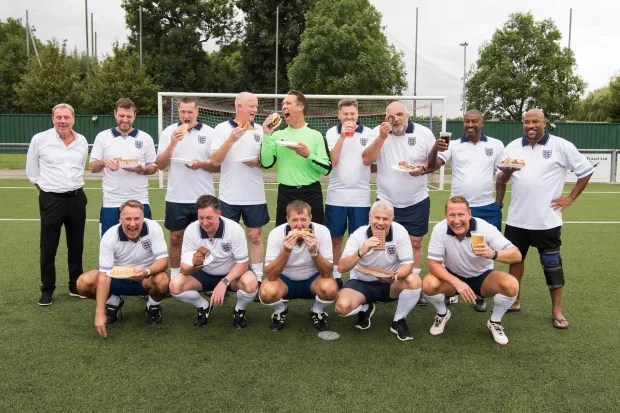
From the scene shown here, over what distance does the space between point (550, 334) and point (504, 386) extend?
50.0 inches

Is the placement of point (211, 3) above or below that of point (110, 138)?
above

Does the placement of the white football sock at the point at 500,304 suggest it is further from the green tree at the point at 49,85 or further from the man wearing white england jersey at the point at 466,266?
the green tree at the point at 49,85

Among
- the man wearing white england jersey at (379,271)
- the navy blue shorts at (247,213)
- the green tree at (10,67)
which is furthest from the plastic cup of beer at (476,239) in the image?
the green tree at (10,67)

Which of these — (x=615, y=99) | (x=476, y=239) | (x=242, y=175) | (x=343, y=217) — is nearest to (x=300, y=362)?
(x=476, y=239)

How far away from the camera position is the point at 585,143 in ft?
80.3

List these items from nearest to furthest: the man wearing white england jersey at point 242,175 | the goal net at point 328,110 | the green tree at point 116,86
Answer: the man wearing white england jersey at point 242,175 < the goal net at point 328,110 < the green tree at point 116,86

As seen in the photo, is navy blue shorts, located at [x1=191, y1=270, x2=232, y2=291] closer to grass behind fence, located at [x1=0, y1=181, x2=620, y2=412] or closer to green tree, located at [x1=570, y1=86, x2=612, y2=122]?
grass behind fence, located at [x1=0, y1=181, x2=620, y2=412]

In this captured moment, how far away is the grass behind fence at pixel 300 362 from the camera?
357cm

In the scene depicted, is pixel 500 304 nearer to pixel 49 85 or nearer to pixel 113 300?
pixel 113 300

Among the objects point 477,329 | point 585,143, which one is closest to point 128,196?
point 477,329

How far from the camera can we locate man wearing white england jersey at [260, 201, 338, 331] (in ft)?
14.9

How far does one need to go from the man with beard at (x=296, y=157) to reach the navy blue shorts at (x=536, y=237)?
186 cm

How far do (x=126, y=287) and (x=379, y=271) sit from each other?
229 centimetres

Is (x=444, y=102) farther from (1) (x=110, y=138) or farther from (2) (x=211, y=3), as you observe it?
(2) (x=211, y=3)
